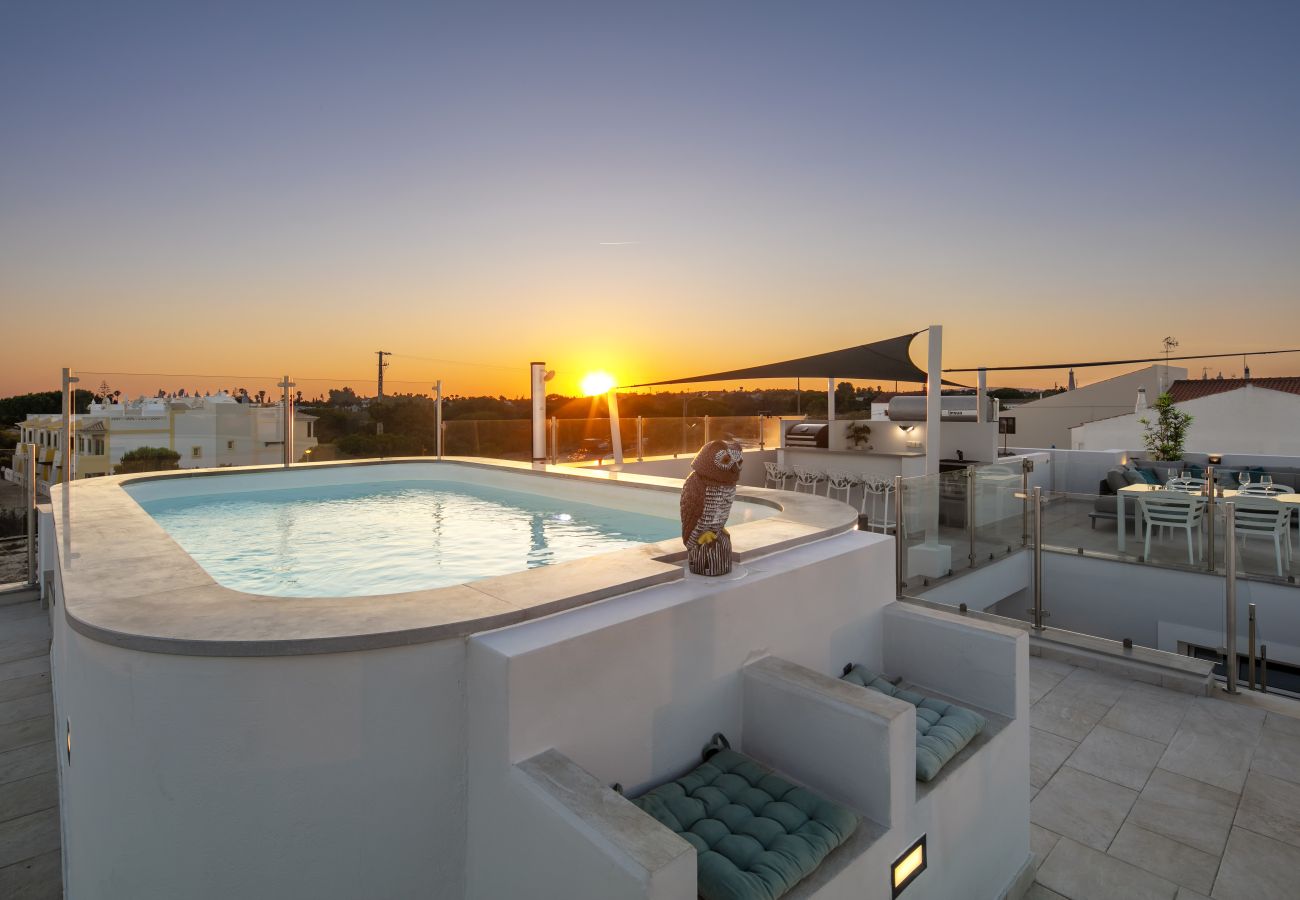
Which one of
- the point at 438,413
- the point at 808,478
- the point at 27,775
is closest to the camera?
the point at 27,775

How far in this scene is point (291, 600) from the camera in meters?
2.09

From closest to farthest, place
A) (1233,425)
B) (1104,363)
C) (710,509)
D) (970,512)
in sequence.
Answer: (710,509)
(970,512)
(1104,363)
(1233,425)

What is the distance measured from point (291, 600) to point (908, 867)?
7.24 ft

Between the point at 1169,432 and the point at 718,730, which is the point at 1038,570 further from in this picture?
the point at 1169,432

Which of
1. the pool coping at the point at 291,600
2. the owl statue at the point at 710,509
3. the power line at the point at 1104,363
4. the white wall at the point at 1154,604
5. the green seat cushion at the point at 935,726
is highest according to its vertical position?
the power line at the point at 1104,363

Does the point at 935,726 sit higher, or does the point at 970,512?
the point at 970,512

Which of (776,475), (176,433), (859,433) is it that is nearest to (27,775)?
(176,433)

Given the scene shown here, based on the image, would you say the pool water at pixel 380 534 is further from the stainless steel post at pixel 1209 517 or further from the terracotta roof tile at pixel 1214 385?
the terracotta roof tile at pixel 1214 385

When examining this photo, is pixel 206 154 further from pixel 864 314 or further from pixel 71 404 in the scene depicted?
pixel 864 314

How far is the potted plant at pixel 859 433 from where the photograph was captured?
10664 millimetres

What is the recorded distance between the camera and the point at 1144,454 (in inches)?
411

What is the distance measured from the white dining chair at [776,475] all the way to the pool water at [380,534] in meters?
4.45

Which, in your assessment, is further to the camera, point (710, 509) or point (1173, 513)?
point (1173, 513)

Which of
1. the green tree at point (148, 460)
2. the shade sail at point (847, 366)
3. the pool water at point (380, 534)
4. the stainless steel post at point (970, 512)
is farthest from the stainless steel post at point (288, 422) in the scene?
the stainless steel post at point (970, 512)
